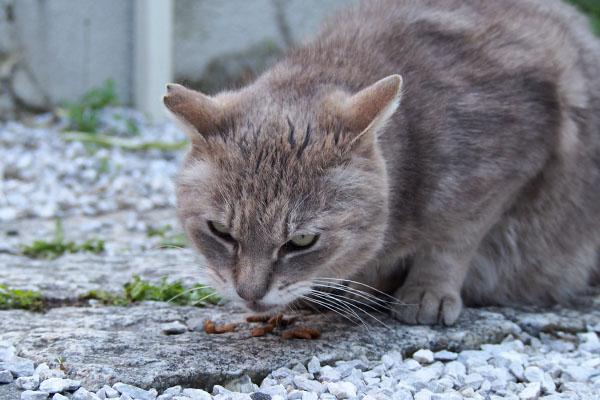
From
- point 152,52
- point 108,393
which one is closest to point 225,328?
point 108,393

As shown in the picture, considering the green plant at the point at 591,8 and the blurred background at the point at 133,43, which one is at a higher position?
the green plant at the point at 591,8

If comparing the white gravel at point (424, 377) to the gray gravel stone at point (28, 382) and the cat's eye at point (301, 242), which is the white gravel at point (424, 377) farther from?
the cat's eye at point (301, 242)

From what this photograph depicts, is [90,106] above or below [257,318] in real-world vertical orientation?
above

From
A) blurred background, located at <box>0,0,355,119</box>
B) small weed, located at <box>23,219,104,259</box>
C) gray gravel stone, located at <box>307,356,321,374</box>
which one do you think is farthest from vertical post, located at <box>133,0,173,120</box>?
gray gravel stone, located at <box>307,356,321,374</box>

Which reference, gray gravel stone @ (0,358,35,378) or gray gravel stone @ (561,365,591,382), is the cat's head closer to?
gray gravel stone @ (0,358,35,378)

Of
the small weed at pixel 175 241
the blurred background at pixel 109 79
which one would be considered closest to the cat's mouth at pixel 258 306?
the small weed at pixel 175 241

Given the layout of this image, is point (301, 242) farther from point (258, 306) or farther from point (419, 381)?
point (419, 381)
